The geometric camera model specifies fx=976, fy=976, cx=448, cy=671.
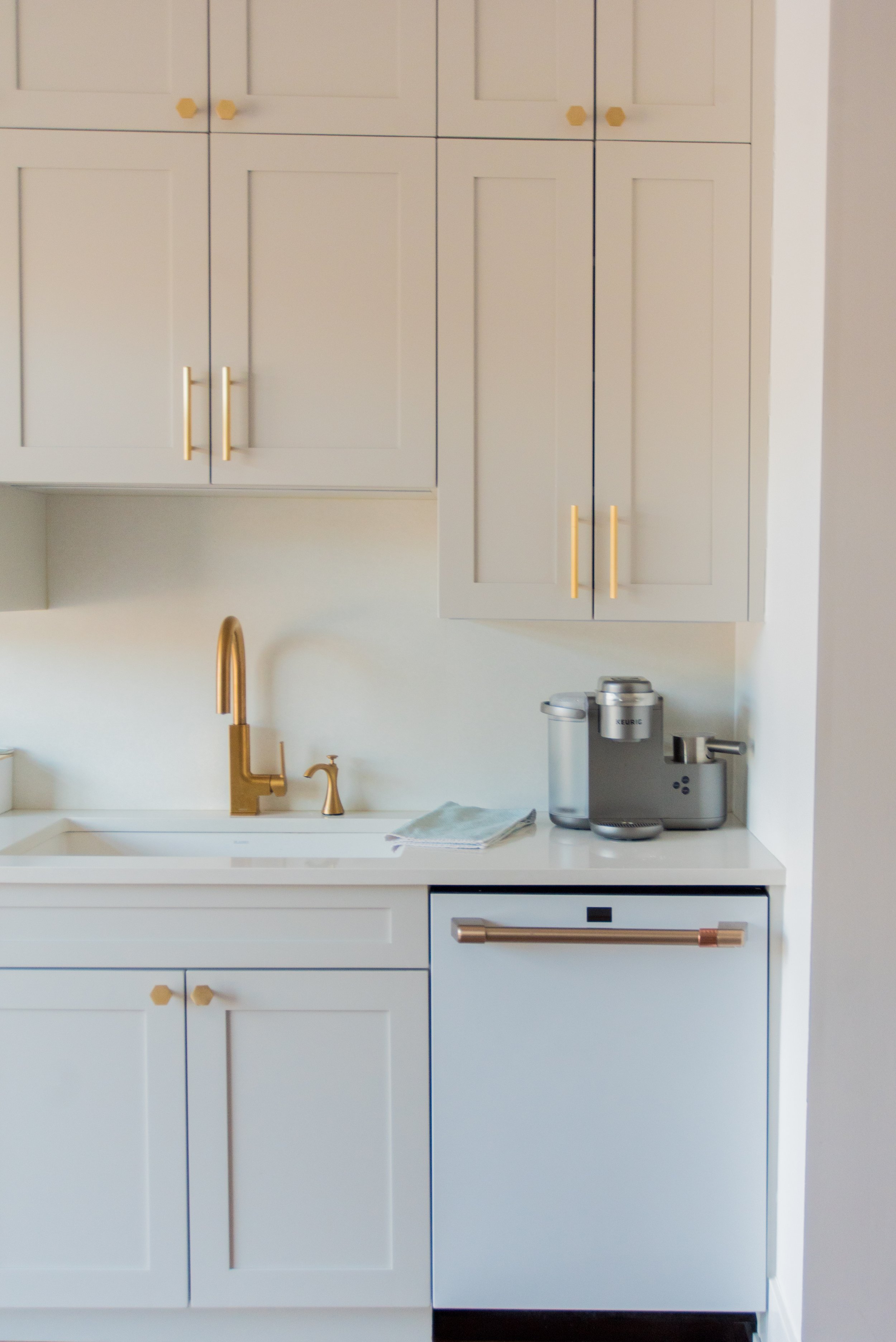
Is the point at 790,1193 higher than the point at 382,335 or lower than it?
lower

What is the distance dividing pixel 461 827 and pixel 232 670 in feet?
1.96

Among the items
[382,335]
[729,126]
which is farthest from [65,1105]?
[729,126]

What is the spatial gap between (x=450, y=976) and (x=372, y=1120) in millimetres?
283

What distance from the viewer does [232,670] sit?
207cm

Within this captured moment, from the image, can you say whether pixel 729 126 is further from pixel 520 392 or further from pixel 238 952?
pixel 238 952

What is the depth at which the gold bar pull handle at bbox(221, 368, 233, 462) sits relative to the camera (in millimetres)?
1803

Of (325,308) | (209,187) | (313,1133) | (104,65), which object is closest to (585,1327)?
(313,1133)

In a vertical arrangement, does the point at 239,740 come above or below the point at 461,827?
above

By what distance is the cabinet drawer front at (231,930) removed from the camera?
1675 mm

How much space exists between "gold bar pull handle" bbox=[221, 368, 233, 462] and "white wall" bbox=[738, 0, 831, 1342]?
1006 mm

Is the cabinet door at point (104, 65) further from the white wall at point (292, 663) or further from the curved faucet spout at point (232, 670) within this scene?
the curved faucet spout at point (232, 670)

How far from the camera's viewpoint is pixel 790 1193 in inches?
63.5

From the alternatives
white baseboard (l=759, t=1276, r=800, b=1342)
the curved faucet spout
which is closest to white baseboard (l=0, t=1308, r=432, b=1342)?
white baseboard (l=759, t=1276, r=800, b=1342)

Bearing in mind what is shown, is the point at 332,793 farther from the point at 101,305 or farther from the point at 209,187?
the point at 209,187
